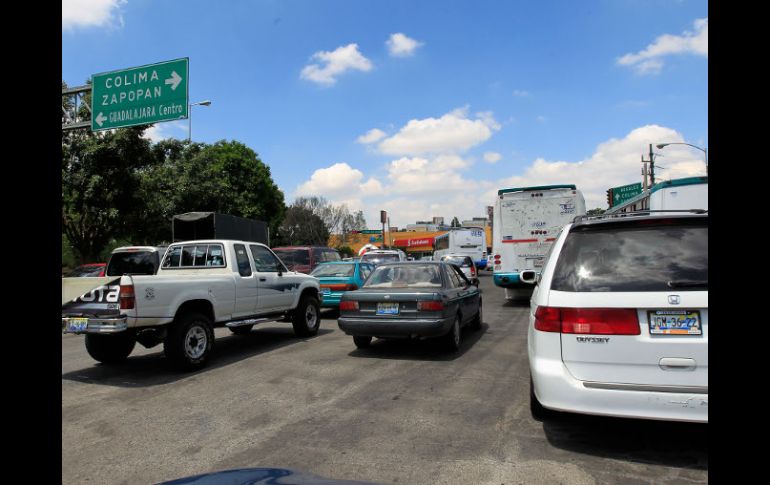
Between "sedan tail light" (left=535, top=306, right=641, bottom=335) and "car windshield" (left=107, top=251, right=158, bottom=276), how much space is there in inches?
340

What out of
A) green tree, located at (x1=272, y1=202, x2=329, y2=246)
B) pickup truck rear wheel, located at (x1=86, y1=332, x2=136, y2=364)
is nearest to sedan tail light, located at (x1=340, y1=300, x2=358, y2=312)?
pickup truck rear wheel, located at (x1=86, y1=332, x2=136, y2=364)

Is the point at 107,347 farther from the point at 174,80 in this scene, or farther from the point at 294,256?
the point at 294,256

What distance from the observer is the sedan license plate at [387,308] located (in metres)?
7.59

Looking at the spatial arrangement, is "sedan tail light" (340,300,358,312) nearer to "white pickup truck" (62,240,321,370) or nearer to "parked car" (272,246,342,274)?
"white pickup truck" (62,240,321,370)

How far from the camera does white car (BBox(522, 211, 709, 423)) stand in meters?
3.50

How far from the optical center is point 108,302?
6.36m

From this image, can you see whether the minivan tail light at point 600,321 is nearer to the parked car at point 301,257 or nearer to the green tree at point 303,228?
the parked car at point 301,257

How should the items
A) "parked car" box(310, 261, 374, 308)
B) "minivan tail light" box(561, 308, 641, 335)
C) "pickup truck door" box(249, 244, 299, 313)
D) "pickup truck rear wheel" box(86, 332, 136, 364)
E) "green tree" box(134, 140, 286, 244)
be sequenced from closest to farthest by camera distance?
"minivan tail light" box(561, 308, 641, 335)
"pickup truck rear wheel" box(86, 332, 136, 364)
"pickup truck door" box(249, 244, 299, 313)
"parked car" box(310, 261, 374, 308)
"green tree" box(134, 140, 286, 244)

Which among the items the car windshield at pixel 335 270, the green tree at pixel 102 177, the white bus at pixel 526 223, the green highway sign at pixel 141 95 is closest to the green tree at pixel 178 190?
the green tree at pixel 102 177

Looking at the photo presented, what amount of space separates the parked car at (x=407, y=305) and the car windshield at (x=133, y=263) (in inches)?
190

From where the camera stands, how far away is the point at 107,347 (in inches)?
301

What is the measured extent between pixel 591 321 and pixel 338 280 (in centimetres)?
929
